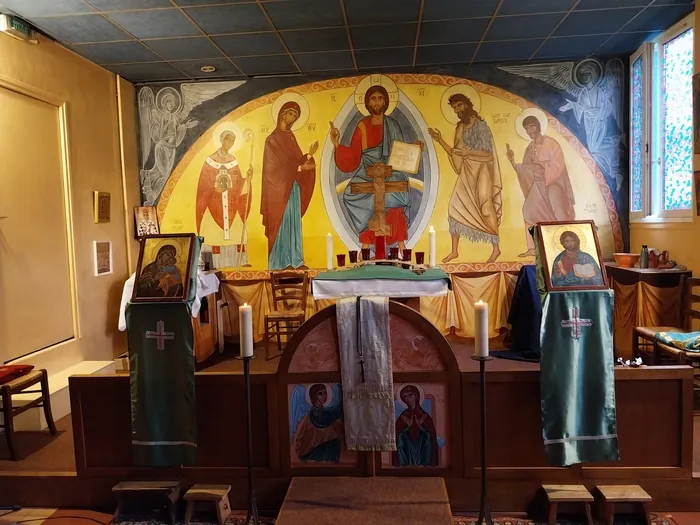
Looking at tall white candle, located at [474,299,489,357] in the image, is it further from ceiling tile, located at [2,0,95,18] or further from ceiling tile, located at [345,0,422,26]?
ceiling tile, located at [2,0,95,18]

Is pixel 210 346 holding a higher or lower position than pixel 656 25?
lower

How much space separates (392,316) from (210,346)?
352cm

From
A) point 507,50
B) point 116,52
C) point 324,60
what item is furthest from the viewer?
point 324,60

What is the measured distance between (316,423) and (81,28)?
4057 mm

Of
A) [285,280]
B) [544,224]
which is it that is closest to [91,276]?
[285,280]

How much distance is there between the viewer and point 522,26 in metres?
5.07

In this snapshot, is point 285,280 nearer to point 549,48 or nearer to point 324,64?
point 324,64

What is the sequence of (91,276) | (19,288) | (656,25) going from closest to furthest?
(19,288)
(656,25)
(91,276)

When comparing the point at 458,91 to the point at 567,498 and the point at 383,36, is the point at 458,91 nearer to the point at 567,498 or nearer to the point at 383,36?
the point at 383,36

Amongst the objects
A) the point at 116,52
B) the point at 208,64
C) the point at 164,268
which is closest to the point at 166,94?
the point at 208,64

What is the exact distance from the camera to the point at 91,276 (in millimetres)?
5516

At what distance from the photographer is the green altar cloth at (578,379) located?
9.29 ft

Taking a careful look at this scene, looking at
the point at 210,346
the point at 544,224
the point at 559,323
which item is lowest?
the point at 210,346

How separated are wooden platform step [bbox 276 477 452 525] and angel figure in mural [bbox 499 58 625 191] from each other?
4695mm
